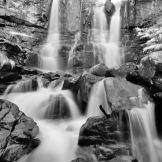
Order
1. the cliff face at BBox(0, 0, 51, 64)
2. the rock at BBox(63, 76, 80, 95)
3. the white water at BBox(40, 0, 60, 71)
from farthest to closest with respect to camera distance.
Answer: the cliff face at BBox(0, 0, 51, 64), the white water at BBox(40, 0, 60, 71), the rock at BBox(63, 76, 80, 95)

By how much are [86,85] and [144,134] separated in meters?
3.13

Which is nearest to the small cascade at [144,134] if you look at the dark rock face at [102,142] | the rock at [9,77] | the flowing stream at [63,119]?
the flowing stream at [63,119]

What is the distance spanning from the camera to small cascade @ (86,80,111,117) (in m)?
8.79

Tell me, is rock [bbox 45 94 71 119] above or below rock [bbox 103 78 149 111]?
below

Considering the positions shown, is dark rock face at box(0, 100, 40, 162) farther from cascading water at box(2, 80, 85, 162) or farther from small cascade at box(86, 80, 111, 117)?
small cascade at box(86, 80, 111, 117)

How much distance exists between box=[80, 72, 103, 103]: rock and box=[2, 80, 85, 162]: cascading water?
60 cm

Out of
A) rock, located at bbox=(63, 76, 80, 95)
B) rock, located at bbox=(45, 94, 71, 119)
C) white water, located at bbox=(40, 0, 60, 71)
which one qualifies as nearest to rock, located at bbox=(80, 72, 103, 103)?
rock, located at bbox=(63, 76, 80, 95)

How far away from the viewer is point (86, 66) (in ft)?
56.5

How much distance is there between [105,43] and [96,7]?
423 cm

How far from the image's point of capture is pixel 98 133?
22.9 feet

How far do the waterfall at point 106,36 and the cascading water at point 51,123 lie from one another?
22.5 ft

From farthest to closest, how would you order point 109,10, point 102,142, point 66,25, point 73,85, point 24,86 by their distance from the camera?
1. point 66,25
2. point 109,10
3. point 24,86
4. point 73,85
5. point 102,142

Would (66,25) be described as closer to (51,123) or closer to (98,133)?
(51,123)

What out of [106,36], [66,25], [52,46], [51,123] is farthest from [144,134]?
[66,25]
